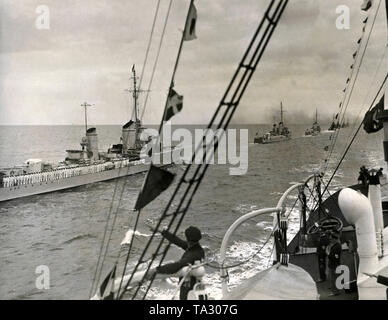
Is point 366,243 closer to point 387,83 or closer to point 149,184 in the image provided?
point 387,83

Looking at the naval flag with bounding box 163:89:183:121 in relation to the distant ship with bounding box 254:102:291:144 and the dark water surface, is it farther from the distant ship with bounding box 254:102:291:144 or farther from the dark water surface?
the distant ship with bounding box 254:102:291:144

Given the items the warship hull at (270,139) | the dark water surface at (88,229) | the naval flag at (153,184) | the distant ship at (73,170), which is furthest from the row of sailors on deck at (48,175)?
the warship hull at (270,139)

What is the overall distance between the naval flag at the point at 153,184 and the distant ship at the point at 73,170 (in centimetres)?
3463

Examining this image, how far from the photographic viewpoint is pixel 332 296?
8883 millimetres

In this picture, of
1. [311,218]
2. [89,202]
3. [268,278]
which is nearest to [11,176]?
[89,202]

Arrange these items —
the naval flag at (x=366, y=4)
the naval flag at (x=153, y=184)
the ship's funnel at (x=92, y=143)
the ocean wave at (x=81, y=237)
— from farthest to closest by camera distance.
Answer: the ship's funnel at (x=92, y=143)
the ocean wave at (x=81, y=237)
the naval flag at (x=366, y=4)
the naval flag at (x=153, y=184)

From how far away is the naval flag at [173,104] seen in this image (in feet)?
21.1

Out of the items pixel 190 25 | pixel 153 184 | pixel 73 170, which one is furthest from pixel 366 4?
pixel 73 170

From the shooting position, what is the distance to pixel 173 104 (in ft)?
21.1

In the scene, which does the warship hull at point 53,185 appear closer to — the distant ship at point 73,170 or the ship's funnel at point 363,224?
the distant ship at point 73,170

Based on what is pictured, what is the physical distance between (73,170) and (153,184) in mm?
56676

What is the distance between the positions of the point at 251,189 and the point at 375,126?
40.1m

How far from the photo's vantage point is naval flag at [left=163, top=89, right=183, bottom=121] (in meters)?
6.42
